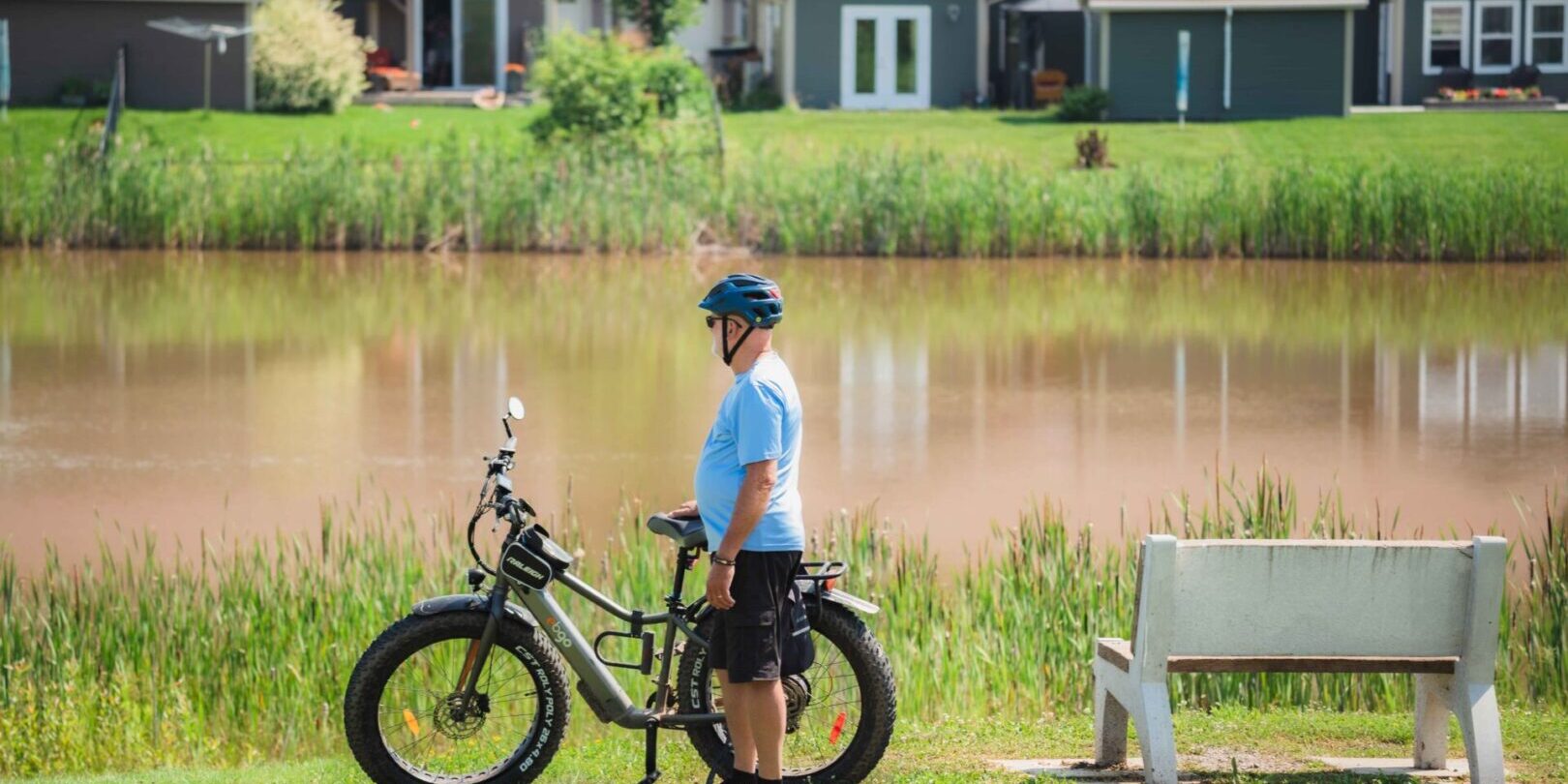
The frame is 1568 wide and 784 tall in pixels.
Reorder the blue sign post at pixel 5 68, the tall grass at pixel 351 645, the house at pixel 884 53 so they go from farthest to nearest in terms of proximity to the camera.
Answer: the house at pixel 884 53 → the blue sign post at pixel 5 68 → the tall grass at pixel 351 645

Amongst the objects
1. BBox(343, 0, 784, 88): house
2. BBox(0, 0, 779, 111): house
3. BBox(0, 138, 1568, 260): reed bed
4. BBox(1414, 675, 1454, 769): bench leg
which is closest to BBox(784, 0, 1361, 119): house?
BBox(343, 0, 784, 88): house

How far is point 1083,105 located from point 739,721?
3460cm

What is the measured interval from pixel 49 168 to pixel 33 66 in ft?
36.7

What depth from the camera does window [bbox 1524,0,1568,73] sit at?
137ft

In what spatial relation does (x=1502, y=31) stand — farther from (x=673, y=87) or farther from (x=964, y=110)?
(x=673, y=87)

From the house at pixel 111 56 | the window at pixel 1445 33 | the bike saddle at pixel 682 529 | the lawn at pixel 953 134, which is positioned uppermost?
the window at pixel 1445 33

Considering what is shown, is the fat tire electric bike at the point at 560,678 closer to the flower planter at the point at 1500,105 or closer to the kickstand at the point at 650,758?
the kickstand at the point at 650,758

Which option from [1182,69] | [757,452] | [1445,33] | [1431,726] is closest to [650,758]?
[757,452]

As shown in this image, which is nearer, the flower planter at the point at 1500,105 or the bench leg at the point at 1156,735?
the bench leg at the point at 1156,735

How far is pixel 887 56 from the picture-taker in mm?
43938

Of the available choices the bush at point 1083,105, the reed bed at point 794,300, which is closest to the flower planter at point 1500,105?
the bush at point 1083,105

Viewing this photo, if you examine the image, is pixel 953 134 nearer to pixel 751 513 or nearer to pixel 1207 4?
pixel 1207 4

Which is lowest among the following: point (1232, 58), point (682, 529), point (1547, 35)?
point (682, 529)

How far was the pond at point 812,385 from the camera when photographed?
14117mm
